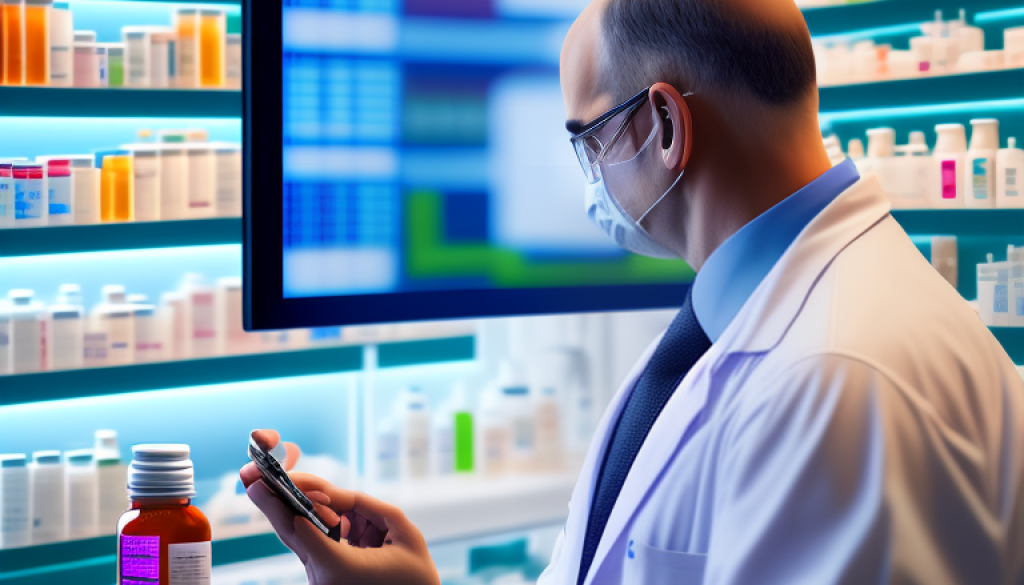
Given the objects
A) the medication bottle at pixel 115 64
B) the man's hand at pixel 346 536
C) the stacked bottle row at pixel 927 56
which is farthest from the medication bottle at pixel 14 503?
the stacked bottle row at pixel 927 56

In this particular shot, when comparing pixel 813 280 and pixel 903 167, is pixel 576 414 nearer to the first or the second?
pixel 903 167

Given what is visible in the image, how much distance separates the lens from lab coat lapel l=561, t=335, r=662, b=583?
125cm

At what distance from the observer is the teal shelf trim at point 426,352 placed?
2.69 metres

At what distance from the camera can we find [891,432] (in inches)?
32.8

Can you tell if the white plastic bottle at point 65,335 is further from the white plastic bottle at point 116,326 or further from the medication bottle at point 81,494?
the medication bottle at point 81,494

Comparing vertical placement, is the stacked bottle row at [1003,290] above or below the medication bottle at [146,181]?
below

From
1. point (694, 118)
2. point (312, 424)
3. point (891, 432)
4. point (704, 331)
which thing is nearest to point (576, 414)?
point (312, 424)

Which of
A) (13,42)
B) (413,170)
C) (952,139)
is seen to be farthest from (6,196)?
(952,139)

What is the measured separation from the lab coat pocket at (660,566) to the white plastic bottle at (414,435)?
1.55 metres

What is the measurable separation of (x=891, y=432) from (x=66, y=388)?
→ 195 cm

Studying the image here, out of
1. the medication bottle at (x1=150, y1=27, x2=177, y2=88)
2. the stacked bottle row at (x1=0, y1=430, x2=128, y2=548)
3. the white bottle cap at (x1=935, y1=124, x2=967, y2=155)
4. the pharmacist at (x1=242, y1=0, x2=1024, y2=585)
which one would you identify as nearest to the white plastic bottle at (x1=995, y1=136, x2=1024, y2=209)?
the white bottle cap at (x1=935, y1=124, x2=967, y2=155)

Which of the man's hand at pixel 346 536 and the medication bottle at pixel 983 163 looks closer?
the man's hand at pixel 346 536

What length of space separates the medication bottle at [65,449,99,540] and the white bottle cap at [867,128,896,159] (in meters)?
2.43

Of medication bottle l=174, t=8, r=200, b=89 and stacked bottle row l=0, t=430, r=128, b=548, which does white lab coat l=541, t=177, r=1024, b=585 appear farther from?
medication bottle l=174, t=8, r=200, b=89
